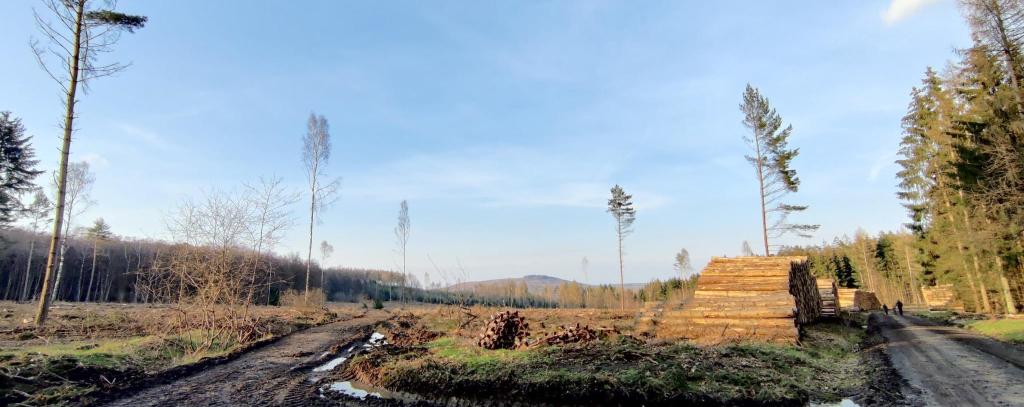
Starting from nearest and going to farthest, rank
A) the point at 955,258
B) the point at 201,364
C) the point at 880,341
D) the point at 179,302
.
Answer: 1. the point at 201,364
2. the point at 179,302
3. the point at 880,341
4. the point at 955,258

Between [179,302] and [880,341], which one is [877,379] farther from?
[179,302]

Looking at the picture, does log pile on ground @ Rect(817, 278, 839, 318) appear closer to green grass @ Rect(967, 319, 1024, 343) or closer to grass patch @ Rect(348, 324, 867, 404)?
green grass @ Rect(967, 319, 1024, 343)

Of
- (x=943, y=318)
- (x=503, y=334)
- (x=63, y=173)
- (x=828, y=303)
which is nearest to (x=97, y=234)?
(x=63, y=173)

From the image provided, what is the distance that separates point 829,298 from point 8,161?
4361 centimetres

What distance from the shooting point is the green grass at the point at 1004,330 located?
39.7 feet

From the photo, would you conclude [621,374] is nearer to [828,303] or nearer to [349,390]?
[349,390]

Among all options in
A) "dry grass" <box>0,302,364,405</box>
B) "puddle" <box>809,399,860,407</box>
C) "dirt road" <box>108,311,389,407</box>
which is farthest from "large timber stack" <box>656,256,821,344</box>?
"dry grass" <box>0,302,364,405</box>

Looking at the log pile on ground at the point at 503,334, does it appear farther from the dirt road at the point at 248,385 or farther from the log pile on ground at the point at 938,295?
the log pile on ground at the point at 938,295

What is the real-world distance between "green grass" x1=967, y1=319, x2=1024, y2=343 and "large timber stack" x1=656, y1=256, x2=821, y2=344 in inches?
184

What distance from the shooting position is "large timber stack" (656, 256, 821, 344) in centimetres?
1105

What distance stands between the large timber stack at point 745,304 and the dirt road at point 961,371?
7.39 ft

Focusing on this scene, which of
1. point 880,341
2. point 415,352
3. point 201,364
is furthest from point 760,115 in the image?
point 201,364

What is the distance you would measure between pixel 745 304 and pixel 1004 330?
9173mm

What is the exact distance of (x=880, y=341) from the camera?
13.0 m
